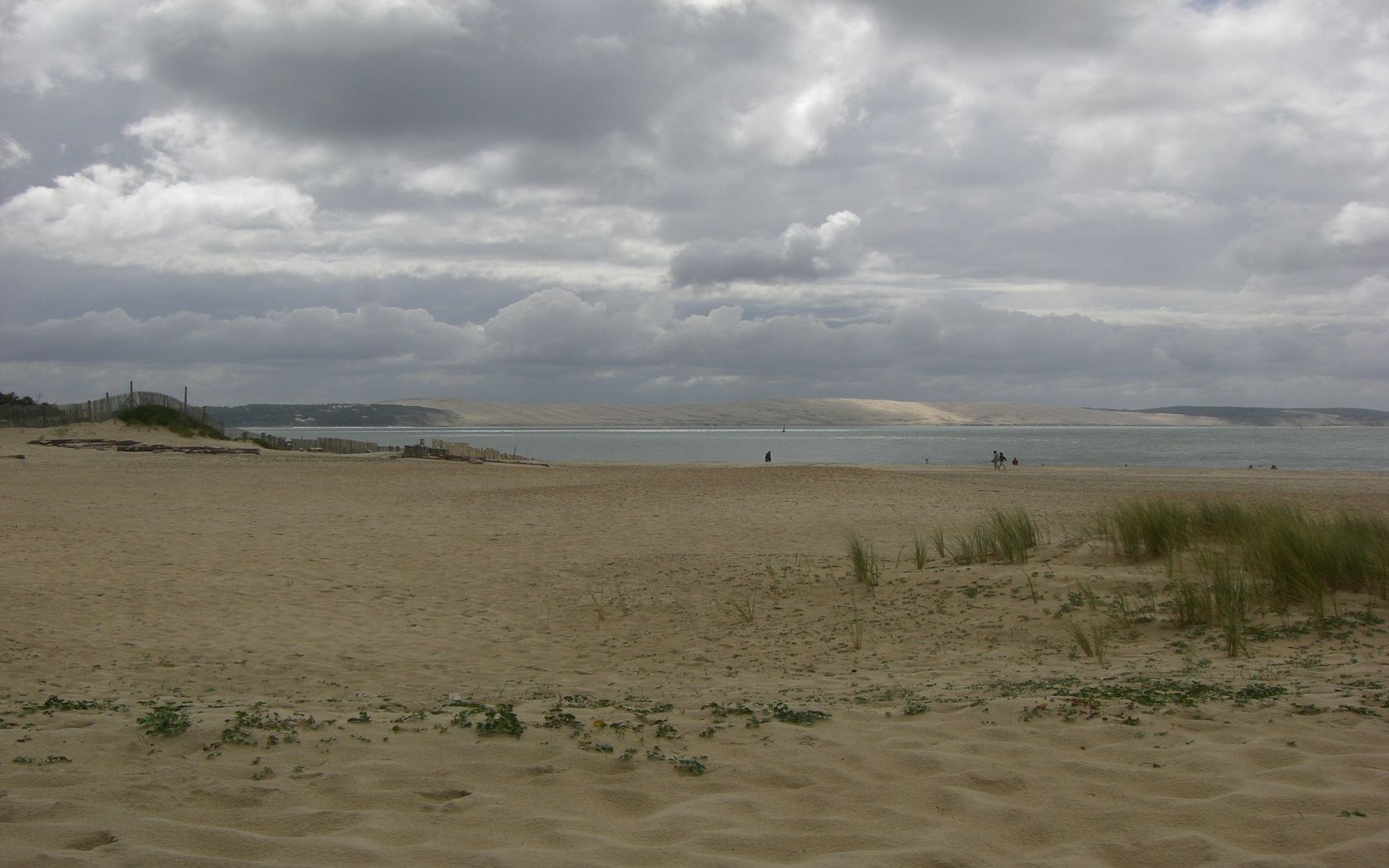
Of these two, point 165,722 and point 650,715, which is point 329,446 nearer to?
point 165,722

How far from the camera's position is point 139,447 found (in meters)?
32.8

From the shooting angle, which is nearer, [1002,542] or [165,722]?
[165,722]

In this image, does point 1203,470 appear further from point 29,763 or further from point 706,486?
point 29,763

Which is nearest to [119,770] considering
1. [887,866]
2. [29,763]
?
[29,763]

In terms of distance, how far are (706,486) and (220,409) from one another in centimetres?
19962

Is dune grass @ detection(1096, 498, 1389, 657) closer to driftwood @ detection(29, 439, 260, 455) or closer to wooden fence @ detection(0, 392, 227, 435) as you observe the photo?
driftwood @ detection(29, 439, 260, 455)

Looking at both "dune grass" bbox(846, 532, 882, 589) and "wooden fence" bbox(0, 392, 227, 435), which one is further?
"wooden fence" bbox(0, 392, 227, 435)

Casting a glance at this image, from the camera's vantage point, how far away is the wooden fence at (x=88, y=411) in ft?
123

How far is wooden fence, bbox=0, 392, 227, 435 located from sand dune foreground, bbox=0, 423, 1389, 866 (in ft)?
102

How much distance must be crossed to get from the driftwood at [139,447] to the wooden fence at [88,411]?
4.56 m

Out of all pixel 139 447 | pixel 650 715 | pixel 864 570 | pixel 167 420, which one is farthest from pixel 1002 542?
pixel 167 420

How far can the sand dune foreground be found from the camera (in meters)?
3.21

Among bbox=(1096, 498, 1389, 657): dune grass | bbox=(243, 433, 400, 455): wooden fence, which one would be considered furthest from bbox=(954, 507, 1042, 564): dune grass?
bbox=(243, 433, 400, 455): wooden fence

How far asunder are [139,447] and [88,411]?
9576mm
